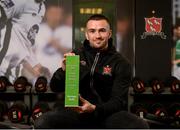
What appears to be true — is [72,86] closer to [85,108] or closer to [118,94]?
[85,108]

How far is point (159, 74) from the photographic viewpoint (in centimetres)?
457

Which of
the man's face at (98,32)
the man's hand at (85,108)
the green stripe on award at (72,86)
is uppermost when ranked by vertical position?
the man's face at (98,32)

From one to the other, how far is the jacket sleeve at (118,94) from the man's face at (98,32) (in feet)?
0.58

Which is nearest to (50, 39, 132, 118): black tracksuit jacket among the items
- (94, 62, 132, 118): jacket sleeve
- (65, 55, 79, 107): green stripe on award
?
(94, 62, 132, 118): jacket sleeve

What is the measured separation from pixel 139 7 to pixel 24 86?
180 centimetres

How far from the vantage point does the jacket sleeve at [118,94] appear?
1.85 meters

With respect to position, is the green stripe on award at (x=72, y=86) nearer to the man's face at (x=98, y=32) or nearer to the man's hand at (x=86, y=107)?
the man's hand at (x=86, y=107)

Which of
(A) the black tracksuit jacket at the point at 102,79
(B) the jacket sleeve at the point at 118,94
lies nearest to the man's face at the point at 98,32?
(A) the black tracksuit jacket at the point at 102,79

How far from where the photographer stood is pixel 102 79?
1.99m

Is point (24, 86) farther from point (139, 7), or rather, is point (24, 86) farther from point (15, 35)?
point (139, 7)

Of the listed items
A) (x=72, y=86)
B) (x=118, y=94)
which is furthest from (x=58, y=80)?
(x=118, y=94)

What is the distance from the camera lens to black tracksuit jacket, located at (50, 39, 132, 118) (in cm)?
194

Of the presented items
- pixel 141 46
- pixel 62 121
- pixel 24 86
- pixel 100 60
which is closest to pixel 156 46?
pixel 141 46

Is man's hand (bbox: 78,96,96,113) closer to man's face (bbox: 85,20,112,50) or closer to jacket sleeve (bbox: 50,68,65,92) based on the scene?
jacket sleeve (bbox: 50,68,65,92)
